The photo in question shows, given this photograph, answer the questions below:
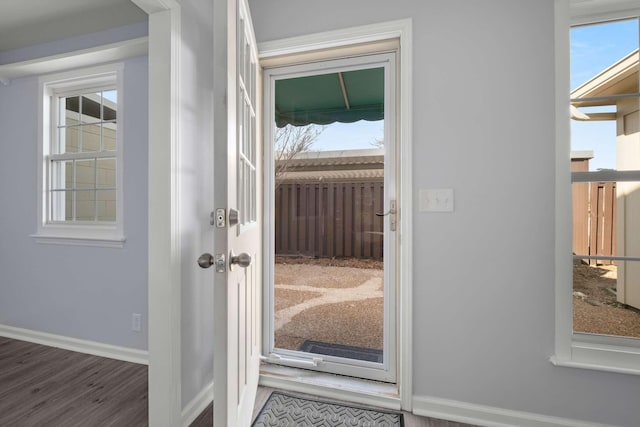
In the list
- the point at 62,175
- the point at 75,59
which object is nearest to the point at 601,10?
the point at 75,59

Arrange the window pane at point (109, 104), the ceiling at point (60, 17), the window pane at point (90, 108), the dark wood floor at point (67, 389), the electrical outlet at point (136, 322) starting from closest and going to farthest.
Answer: the dark wood floor at point (67, 389) → the ceiling at point (60, 17) → the electrical outlet at point (136, 322) → the window pane at point (109, 104) → the window pane at point (90, 108)

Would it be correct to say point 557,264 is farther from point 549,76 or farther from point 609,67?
point 609,67

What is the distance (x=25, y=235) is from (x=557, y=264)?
3.92 metres

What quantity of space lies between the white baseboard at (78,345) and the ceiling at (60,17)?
2431mm

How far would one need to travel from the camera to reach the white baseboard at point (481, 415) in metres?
1.47

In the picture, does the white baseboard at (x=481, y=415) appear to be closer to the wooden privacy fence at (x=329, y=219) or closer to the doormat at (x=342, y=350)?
the doormat at (x=342, y=350)

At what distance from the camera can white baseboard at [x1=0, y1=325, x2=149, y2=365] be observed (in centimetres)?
227

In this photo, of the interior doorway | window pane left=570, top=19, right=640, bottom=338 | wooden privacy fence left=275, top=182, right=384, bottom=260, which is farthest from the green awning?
window pane left=570, top=19, right=640, bottom=338

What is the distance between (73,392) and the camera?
6.15 feet

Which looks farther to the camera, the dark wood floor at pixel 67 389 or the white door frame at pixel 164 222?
the dark wood floor at pixel 67 389

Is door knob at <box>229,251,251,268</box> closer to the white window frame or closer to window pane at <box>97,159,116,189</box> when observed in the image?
the white window frame

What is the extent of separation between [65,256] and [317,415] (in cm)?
237

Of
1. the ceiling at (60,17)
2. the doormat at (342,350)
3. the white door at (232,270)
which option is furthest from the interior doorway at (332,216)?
the ceiling at (60,17)

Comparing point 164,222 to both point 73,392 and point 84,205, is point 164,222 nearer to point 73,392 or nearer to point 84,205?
point 73,392
